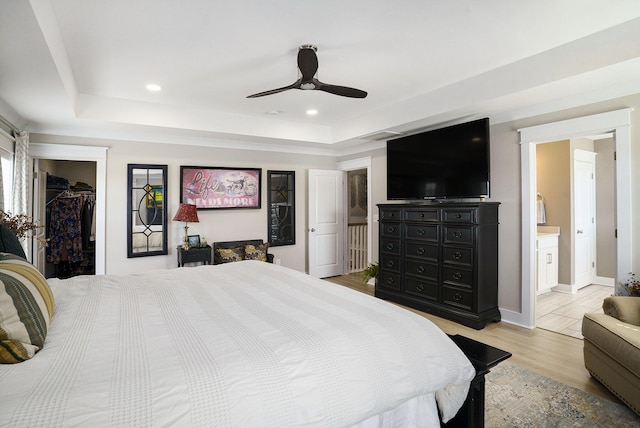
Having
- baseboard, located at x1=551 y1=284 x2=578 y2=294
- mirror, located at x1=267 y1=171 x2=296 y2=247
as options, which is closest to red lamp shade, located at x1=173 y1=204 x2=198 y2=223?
mirror, located at x1=267 y1=171 x2=296 y2=247

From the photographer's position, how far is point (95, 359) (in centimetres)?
111

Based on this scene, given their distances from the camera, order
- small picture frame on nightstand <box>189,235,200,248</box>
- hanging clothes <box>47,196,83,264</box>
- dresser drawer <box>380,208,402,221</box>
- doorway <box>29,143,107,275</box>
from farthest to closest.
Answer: hanging clothes <box>47,196,83,264</box> → small picture frame on nightstand <box>189,235,200,248</box> → dresser drawer <box>380,208,402,221</box> → doorway <box>29,143,107,275</box>

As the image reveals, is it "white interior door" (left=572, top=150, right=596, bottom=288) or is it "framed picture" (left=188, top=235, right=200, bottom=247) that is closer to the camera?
"framed picture" (left=188, top=235, right=200, bottom=247)

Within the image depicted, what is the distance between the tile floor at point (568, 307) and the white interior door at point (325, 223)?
315 cm

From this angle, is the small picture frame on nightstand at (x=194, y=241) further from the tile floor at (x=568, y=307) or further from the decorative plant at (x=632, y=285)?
the decorative plant at (x=632, y=285)

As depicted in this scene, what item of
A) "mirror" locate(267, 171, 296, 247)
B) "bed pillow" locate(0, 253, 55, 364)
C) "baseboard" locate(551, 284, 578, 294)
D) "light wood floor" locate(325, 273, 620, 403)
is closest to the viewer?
"bed pillow" locate(0, 253, 55, 364)

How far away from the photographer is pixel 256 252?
502 cm

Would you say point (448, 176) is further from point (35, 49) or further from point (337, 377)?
point (35, 49)

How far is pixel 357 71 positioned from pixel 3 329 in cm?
303

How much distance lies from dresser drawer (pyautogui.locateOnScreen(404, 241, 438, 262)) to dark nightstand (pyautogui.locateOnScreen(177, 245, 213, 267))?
2.64m

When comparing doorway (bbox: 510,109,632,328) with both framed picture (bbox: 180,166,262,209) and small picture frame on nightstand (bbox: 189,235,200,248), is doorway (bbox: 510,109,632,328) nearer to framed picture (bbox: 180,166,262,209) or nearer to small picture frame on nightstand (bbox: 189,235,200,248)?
framed picture (bbox: 180,166,262,209)

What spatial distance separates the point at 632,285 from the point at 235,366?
328cm

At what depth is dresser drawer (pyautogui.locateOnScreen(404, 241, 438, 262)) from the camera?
13.0 ft

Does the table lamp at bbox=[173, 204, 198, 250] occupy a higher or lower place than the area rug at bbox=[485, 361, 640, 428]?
higher
